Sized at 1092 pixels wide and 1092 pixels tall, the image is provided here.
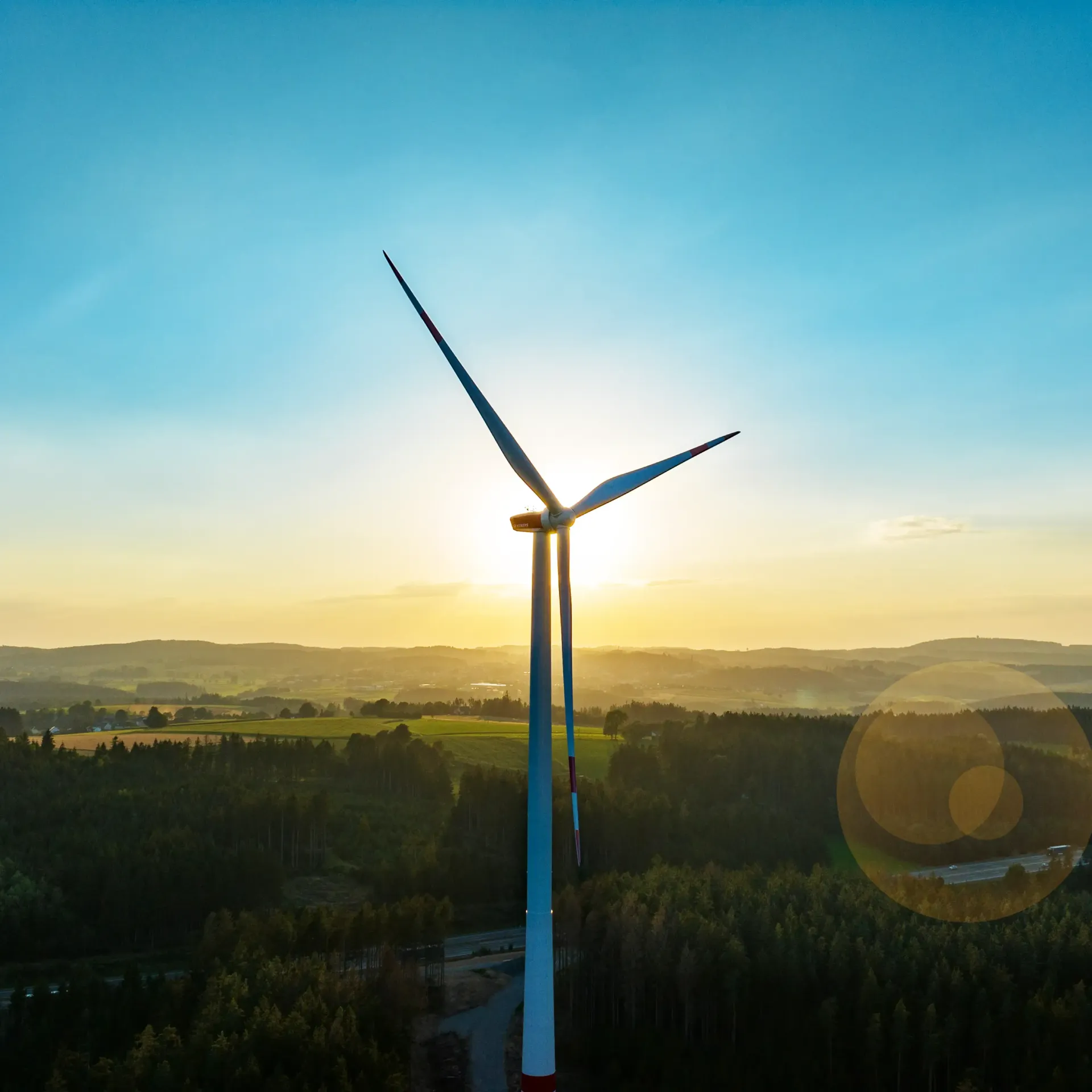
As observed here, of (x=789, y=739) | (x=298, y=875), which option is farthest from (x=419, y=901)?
(x=789, y=739)

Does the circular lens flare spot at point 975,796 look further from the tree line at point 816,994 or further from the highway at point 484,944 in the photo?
the highway at point 484,944

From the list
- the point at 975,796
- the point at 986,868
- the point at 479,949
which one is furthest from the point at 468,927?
the point at 975,796

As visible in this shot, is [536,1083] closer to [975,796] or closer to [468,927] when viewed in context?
[468,927]

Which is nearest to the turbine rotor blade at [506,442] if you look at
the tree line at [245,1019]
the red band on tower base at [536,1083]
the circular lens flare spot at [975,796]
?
the red band on tower base at [536,1083]

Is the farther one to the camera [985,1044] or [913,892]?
[913,892]

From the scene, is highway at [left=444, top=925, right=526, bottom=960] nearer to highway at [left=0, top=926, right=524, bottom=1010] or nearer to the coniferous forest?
highway at [left=0, top=926, right=524, bottom=1010]

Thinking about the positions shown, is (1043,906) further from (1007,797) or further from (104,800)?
(104,800)
